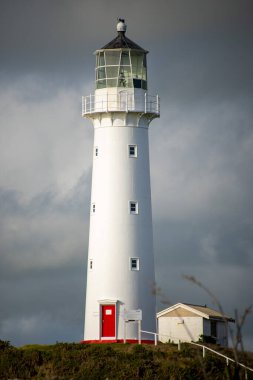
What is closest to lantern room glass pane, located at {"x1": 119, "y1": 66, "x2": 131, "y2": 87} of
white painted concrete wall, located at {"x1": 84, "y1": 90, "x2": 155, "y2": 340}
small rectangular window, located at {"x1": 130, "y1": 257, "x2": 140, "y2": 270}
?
white painted concrete wall, located at {"x1": 84, "y1": 90, "x2": 155, "y2": 340}

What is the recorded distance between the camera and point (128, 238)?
3928cm

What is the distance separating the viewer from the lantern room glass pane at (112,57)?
40969 millimetres

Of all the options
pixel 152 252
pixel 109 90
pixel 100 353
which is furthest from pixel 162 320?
pixel 109 90

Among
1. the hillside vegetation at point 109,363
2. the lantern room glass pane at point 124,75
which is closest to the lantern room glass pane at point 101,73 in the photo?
the lantern room glass pane at point 124,75

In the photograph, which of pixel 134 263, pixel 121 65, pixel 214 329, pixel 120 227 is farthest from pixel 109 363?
pixel 121 65

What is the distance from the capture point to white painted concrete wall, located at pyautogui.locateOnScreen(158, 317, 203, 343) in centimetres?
4091

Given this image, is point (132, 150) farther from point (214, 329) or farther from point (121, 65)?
point (214, 329)

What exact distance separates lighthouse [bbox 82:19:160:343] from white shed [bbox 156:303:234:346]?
201 cm

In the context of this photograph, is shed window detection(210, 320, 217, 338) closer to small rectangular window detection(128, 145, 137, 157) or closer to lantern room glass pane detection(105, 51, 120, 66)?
small rectangular window detection(128, 145, 137, 157)

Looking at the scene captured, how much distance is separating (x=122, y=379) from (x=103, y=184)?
10025 mm

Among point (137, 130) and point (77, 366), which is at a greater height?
point (137, 130)

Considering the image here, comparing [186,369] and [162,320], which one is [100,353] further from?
[162,320]

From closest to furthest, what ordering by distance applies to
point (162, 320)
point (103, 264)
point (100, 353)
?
point (100, 353) < point (103, 264) < point (162, 320)

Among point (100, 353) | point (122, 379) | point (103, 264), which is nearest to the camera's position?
point (122, 379)
